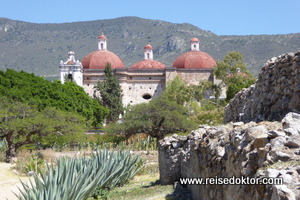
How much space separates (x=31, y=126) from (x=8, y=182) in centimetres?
345

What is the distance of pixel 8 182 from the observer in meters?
10.2

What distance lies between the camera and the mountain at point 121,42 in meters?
74.6

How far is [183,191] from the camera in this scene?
21.8 feet

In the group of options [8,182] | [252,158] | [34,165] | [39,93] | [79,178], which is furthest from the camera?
[39,93]

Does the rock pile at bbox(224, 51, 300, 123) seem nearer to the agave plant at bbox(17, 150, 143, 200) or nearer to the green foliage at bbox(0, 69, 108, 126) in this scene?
the agave plant at bbox(17, 150, 143, 200)

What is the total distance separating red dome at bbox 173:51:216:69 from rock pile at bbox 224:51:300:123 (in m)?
30.1

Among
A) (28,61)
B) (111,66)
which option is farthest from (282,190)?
(28,61)

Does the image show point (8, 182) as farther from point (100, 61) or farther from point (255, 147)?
point (100, 61)

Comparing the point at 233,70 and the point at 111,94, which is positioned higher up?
the point at 233,70

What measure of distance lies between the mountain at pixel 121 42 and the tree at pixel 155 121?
142 feet

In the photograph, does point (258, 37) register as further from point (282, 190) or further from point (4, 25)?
point (282, 190)

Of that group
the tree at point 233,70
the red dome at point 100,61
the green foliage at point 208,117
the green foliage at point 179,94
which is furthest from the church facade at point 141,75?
the green foliage at point 208,117

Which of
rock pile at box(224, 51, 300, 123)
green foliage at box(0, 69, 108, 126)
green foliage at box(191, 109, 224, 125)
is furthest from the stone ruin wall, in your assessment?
green foliage at box(0, 69, 108, 126)

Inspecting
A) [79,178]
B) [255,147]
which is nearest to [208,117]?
[79,178]
